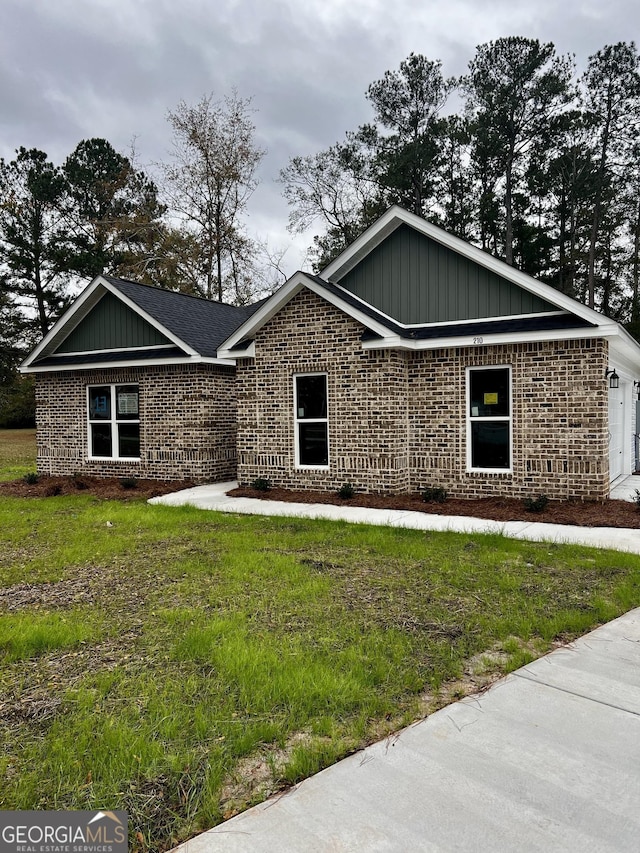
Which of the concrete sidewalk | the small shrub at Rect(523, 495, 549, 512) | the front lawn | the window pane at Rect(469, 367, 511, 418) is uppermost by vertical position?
the window pane at Rect(469, 367, 511, 418)

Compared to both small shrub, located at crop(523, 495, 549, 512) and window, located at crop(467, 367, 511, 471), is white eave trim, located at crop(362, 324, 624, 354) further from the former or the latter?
small shrub, located at crop(523, 495, 549, 512)

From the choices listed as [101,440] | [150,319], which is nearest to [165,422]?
[101,440]

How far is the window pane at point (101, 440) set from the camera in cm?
1556

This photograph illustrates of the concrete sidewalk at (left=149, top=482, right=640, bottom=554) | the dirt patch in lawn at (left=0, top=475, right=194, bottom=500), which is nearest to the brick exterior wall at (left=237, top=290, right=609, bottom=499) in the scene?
the concrete sidewalk at (left=149, top=482, right=640, bottom=554)

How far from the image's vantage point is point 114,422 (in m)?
15.3

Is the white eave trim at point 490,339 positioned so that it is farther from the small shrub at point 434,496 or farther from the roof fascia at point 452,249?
the small shrub at point 434,496

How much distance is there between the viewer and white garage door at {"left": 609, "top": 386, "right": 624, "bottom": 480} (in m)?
12.4

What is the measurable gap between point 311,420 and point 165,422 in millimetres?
4062

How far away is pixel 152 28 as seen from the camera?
1377 cm

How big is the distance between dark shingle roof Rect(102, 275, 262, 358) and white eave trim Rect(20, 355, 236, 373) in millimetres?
197

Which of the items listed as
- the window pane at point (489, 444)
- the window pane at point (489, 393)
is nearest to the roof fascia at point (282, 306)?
the window pane at point (489, 393)

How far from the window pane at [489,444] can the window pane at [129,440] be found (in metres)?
8.26

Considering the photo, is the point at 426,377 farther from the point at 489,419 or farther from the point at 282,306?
the point at 282,306

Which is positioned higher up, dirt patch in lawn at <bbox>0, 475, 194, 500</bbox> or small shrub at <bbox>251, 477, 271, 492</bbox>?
small shrub at <bbox>251, 477, 271, 492</bbox>
